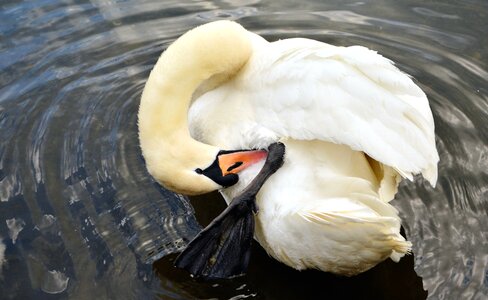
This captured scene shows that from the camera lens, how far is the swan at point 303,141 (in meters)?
3.72

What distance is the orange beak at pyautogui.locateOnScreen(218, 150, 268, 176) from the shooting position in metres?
4.15

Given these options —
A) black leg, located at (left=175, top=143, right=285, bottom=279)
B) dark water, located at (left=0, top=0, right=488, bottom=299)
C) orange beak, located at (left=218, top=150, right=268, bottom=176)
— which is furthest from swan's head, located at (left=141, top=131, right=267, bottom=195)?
dark water, located at (left=0, top=0, right=488, bottom=299)

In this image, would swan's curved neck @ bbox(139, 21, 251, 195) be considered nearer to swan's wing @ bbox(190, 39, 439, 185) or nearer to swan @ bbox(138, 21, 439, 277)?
swan @ bbox(138, 21, 439, 277)

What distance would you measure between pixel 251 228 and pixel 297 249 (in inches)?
13.2

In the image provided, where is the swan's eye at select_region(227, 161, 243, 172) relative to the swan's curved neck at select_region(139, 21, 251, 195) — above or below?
below

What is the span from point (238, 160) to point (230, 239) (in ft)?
1.38

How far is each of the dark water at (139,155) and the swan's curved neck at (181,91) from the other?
666 mm

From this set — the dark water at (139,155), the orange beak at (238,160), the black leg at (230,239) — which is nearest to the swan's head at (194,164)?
the orange beak at (238,160)

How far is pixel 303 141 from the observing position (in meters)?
4.11

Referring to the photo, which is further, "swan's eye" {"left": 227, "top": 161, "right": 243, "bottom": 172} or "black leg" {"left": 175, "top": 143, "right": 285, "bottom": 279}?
"swan's eye" {"left": 227, "top": 161, "right": 243, "bottom": 172}

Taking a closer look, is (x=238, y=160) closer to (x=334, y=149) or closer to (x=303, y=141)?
(x=303, y=141)

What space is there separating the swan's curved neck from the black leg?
0.27m

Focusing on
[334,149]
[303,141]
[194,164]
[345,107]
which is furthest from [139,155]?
[345,107]

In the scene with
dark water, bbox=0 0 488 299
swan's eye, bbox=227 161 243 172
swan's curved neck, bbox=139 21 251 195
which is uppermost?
swan's curved neck, bbox=139 21 251 195
